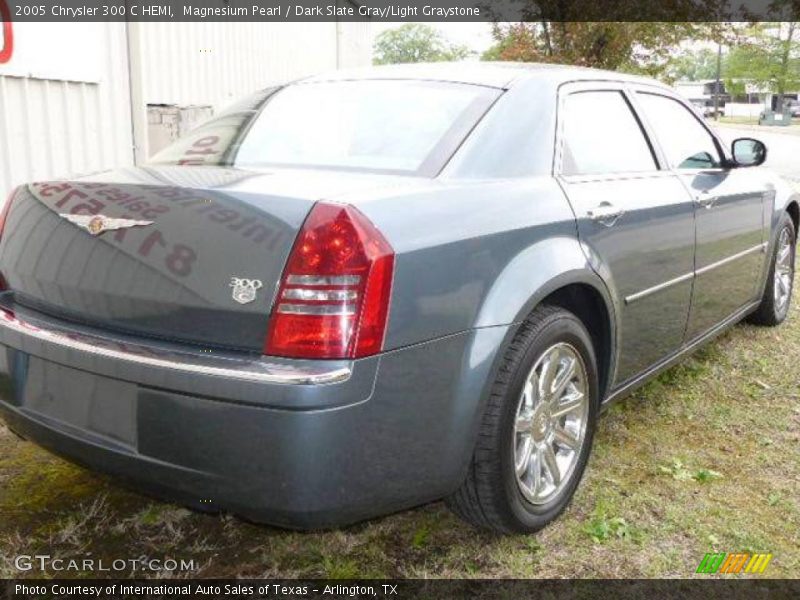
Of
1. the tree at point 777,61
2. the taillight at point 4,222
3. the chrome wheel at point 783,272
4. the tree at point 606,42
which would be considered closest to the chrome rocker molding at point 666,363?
the chrome wheel at point 783,272

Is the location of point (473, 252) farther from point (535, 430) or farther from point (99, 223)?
point (99, 223)

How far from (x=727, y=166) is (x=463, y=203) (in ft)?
8.03

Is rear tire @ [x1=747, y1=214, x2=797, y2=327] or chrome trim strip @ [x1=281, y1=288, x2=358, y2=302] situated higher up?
chrome trim strip @ [x1=281, y1=288, x2=358, y2=302]

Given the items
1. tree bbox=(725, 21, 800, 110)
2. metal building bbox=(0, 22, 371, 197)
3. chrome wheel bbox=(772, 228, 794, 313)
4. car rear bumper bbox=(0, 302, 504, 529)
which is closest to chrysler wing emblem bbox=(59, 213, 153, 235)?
car rear bumper bbox=(0, 302, 504, 529)

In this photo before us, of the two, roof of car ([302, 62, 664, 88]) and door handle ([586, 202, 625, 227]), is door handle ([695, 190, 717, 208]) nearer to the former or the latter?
roof of car ([302, 62, 664, 88])

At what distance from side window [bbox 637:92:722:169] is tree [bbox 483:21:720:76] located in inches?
419

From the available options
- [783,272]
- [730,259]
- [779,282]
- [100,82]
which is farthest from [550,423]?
[100,82]

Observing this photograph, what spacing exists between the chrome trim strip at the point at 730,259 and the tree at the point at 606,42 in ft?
34.1

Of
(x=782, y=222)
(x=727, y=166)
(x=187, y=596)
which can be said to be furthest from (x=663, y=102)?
(x=187, y=596)

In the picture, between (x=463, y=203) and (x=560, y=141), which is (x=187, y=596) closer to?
(x=463, y=203)

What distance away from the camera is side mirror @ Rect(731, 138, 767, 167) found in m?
4.23

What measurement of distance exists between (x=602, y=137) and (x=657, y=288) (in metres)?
0.65

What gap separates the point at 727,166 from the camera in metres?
4.09

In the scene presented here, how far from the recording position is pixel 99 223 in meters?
2.17
